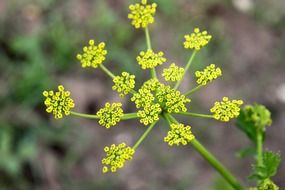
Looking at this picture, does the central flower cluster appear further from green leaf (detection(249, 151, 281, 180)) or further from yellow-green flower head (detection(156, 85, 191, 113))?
green leaf (detection(249, 151, 281, 180))

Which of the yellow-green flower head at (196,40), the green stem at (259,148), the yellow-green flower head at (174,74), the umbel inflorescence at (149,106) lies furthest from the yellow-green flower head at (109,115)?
the green stem at (259,148)

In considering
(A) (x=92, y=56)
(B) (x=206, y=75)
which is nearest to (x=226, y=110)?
(B) (x=206, y=75)

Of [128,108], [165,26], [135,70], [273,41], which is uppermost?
[273,41]

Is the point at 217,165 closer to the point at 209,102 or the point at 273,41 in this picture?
the point at 209,102

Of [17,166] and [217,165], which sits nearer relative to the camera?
[217,165]

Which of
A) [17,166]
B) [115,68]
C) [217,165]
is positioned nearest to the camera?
[217,165]

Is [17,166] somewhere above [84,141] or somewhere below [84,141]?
below

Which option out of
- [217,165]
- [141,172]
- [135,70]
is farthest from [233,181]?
[135,70]
